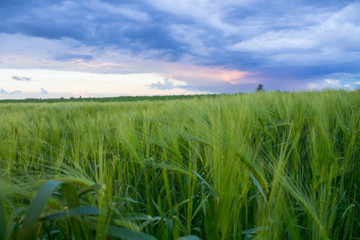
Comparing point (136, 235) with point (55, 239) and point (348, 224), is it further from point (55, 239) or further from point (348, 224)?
point (348, 224)

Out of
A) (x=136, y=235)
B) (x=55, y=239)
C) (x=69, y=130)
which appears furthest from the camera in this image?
(x=69, y=130)

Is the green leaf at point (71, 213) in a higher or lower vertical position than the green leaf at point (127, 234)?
higher

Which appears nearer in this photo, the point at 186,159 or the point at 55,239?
the point at 55,239

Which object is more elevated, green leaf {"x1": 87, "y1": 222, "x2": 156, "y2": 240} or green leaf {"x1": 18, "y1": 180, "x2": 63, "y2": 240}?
green leaf {"x1": 18, "y1": 180, "x2": 63, "y2": 240}

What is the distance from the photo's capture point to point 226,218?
535mm

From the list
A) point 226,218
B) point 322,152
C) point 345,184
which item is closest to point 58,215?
point 226,218

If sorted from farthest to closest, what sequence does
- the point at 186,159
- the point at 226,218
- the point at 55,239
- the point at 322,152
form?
the point at 186,159 → the point at 322,152 → the point at 55,239 → the point at 226,218

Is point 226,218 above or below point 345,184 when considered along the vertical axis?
above

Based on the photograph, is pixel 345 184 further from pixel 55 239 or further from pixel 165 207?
pixel 55 239

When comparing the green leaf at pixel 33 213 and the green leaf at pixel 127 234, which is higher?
the green leaf at pixel 33 213

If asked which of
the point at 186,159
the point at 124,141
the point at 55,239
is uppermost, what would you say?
the point at 124,141

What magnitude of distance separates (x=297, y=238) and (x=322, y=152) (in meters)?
0.42

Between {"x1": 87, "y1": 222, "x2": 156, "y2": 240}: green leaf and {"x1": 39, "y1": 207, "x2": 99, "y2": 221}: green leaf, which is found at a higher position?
{"x1": 39, "y1": 207, "x2": 99, "y2": 221}: green leaf

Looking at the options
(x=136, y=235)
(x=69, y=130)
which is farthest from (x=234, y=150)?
(x=69, y=130)
